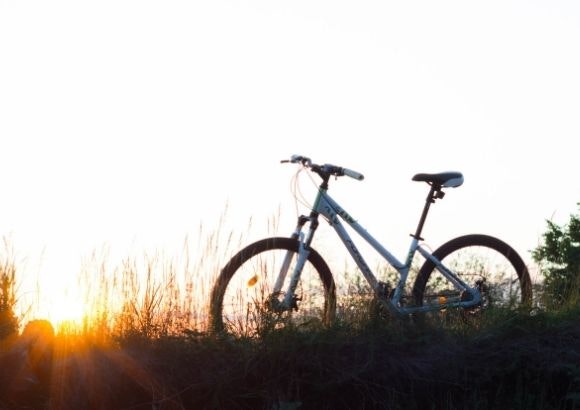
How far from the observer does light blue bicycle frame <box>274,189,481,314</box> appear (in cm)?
610

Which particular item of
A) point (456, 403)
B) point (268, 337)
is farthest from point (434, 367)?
point (268, 337)

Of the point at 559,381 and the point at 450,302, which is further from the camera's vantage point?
the point at 450,302

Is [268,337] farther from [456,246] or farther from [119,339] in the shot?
[456,246]

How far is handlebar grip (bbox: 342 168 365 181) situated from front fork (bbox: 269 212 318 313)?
374mm

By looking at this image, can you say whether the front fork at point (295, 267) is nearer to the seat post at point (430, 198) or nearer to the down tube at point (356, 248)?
the down tube at point (356, 248)

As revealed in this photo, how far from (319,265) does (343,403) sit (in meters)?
1.25

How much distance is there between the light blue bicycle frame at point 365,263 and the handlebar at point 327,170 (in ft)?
0.47

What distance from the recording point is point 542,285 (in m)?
7.30

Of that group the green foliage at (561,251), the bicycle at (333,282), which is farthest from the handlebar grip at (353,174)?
A: the green foliage at (561,251)

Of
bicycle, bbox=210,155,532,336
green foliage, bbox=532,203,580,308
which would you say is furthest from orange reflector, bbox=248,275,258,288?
green foliage, bbox=532,203,580,308

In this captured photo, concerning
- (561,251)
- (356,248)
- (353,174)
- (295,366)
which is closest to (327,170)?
(353,174)

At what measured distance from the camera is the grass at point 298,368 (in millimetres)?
5160

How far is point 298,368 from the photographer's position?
17.2 ft

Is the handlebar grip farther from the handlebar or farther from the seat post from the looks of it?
the seat post
